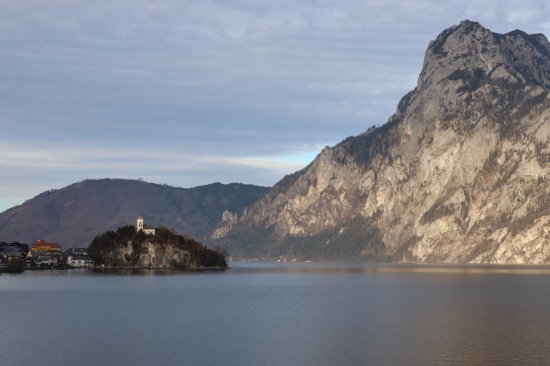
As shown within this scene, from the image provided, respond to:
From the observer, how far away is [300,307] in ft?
450

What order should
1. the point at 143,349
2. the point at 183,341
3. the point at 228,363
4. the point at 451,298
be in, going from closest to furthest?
the point at 228,363 < the point at 143,349 < the point at 183,341 < the point at 451,298

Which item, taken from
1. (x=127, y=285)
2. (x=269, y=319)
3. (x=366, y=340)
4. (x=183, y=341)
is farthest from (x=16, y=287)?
(x=366, y=340)

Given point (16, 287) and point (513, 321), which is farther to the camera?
point (16, 287)

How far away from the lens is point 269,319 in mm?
116000

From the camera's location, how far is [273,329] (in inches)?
4058

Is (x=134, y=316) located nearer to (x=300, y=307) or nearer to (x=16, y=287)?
(x=300, y=307)

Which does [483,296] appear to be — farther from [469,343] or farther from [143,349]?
[143,349]

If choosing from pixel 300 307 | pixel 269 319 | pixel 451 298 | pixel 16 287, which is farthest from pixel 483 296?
pixel 16 287

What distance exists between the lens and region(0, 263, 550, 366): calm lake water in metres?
80.4

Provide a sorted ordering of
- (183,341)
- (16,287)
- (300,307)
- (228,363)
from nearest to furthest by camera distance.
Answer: (228,363) → (183,341) → (300,307) → (16,287)

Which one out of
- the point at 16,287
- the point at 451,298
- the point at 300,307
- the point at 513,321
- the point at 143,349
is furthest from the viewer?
the point at 16,287

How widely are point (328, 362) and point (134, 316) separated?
50.5m

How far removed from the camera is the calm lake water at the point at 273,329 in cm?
8044

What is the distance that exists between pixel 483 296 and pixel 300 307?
4677cm
